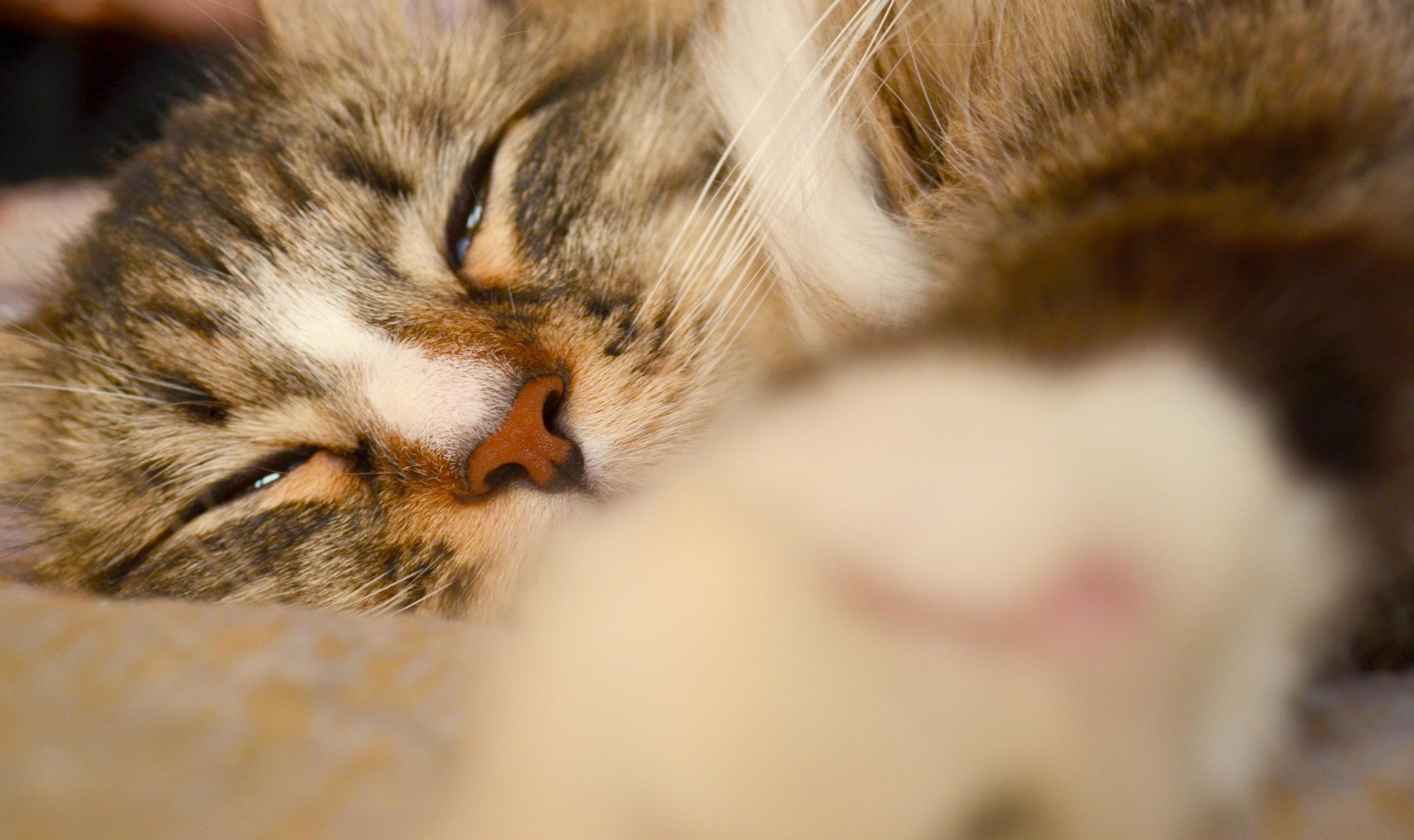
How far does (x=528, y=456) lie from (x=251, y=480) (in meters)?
0.31

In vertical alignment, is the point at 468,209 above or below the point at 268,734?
above

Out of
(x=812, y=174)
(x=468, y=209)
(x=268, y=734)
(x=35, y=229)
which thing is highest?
(x=812, y=174)

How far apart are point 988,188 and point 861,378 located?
239mm

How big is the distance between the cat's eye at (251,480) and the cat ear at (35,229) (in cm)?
35

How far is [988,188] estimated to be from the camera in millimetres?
561

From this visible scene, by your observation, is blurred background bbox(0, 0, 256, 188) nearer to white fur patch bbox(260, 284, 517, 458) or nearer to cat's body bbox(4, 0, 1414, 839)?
cat's body bbox(4, 0, 1414, 839)

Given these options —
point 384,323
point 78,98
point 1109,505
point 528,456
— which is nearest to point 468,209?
point 384,323

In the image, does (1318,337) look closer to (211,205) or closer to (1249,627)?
(1249,627)

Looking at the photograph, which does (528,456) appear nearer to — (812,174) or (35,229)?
(812,174)

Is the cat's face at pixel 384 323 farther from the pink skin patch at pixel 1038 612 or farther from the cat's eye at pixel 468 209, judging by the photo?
the pink skin patch at pixel 1038 612

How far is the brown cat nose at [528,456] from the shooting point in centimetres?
69

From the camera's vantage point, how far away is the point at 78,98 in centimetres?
106

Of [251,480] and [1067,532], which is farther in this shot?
[251,480]

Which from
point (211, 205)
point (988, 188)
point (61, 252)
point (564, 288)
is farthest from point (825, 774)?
point (61, 252)
